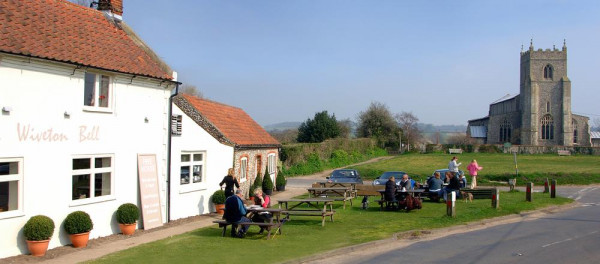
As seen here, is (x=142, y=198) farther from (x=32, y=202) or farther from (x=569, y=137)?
(x=569, y=137)

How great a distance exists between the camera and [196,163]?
18125mm

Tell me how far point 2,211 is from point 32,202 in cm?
63

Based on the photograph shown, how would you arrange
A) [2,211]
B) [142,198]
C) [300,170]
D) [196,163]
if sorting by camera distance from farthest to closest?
[300,170], [196,163], [142,198], [2,211]

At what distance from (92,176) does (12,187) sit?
230 centimetres

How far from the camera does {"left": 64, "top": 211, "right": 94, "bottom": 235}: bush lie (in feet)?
39.2

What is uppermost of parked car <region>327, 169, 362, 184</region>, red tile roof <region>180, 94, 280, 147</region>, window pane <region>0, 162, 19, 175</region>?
red tile roof <region>180, 94, 280, 147</region>

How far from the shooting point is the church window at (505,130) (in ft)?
323

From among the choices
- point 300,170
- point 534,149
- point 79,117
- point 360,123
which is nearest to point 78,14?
point 79,117

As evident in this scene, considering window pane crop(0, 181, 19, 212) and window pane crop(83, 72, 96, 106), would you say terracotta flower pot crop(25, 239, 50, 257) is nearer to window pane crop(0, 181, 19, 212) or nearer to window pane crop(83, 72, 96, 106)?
window pane crop(0, 181, 19, 212)

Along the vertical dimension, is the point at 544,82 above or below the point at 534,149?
above

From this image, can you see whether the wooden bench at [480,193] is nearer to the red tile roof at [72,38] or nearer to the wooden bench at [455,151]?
the red tile roof at [72,38]

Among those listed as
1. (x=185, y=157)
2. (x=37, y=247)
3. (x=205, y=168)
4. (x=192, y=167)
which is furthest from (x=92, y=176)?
(x=205, y=168)

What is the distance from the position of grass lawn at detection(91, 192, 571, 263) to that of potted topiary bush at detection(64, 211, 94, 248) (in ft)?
5.20

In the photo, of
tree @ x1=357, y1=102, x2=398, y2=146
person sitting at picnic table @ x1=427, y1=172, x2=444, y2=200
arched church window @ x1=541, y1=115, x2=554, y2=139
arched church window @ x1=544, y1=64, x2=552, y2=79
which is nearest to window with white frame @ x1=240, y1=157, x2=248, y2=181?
person sitting at picnic table @ x1=427, y1=172, x2=444, y2=200
